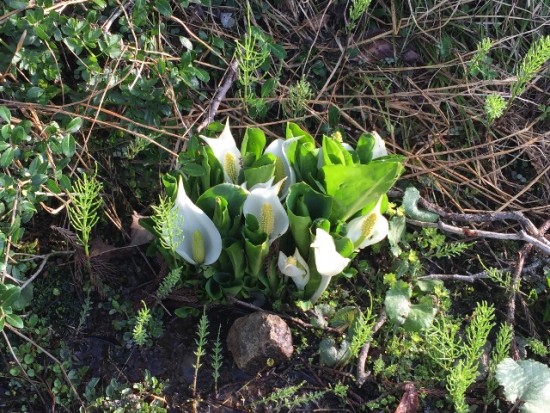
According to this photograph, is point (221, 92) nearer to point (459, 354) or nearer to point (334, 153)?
point (334, 153)

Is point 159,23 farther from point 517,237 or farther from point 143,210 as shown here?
point 517,237

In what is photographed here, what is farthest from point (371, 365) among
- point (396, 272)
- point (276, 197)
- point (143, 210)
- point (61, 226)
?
point (61, 226)

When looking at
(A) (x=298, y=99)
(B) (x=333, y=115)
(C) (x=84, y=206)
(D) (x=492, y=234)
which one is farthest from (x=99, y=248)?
(D) (x=492, y=234)

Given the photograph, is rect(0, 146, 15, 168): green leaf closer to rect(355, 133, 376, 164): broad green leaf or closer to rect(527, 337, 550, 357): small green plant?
rect(355, 133, 376, 164): broad green leaf

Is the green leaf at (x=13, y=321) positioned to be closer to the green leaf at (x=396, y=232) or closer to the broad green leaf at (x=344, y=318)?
the broad green leaf at (x=344, y=318)

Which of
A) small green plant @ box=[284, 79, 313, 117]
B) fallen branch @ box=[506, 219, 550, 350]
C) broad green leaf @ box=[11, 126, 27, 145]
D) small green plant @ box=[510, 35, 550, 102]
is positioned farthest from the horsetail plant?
small green plant @ box=[510, 35, 550, 102]
